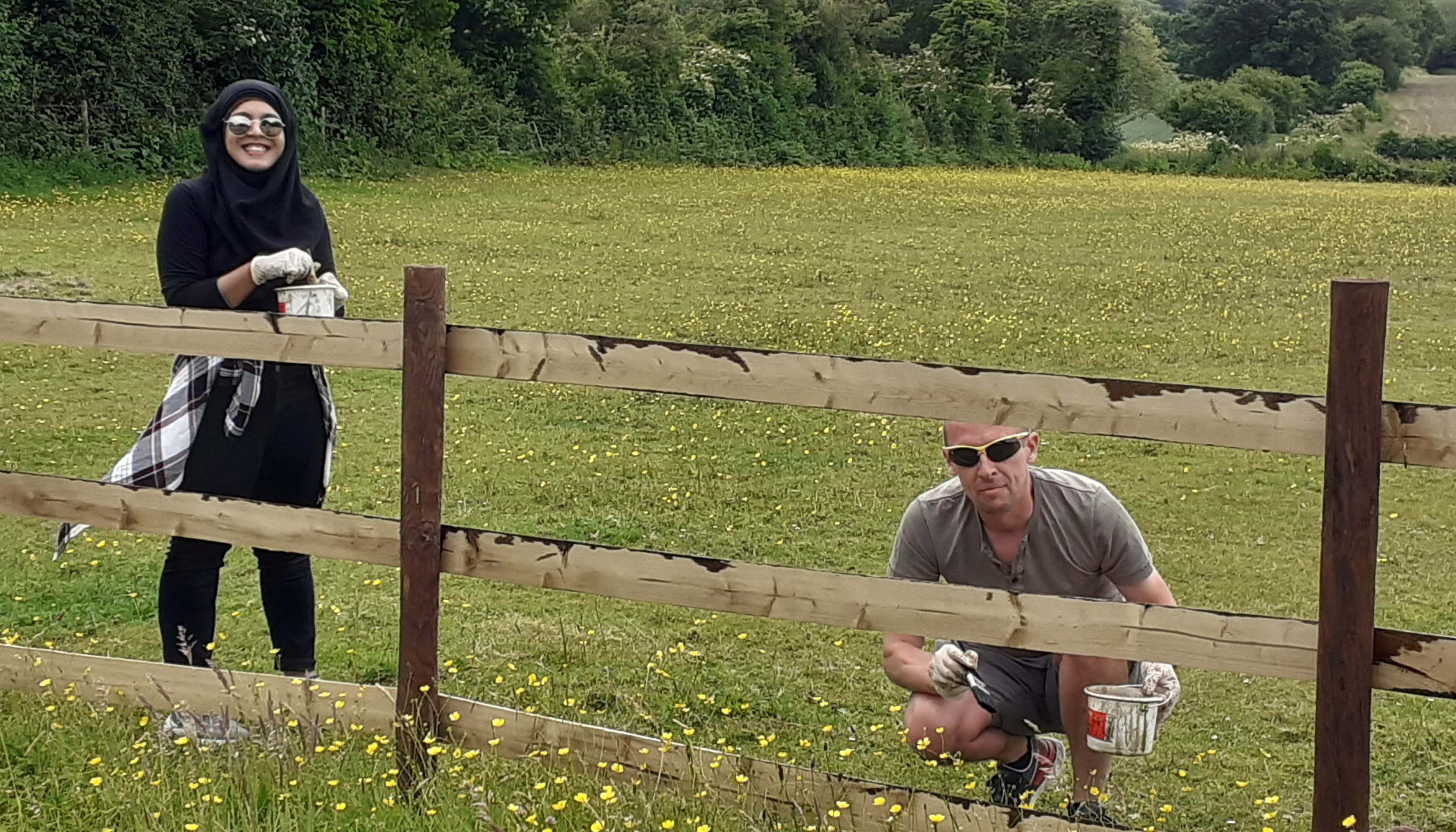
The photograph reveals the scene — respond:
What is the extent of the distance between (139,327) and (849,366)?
185 centimetres

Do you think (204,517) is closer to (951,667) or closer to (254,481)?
(254,481)

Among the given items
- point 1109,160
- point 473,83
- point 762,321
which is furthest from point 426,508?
point 1109,160

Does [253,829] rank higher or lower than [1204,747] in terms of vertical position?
higher

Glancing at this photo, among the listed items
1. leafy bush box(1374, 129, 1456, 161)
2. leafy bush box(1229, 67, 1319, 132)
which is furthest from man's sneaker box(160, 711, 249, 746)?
leafy bush box(1229, 67, 1319, 132)

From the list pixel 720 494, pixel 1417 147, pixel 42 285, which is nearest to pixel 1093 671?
pixel 720 494

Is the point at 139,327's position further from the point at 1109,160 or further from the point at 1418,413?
the point at 1109,160

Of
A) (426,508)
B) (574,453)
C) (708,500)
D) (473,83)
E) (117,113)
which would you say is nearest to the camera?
(426,508)

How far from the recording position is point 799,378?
145 inches

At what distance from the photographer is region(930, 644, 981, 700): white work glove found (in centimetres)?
402

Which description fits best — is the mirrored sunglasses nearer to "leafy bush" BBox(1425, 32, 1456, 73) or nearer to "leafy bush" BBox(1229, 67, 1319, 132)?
"leafy bush" BBox(1229, 67, 1319, 132)

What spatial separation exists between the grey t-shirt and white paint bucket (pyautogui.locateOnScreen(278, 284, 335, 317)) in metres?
1.66

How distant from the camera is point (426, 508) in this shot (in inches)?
154

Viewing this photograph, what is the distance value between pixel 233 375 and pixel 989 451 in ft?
6.85

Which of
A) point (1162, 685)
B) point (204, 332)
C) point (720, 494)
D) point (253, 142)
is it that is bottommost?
point (720, 494)
